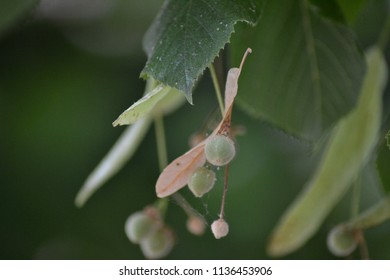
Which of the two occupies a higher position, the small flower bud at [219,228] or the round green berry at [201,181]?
the round green berry at [201,181]

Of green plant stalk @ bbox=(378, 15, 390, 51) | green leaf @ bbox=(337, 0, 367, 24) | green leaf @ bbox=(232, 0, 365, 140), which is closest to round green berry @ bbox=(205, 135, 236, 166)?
green leaf @ bbox=(232, 0, 365, 140)

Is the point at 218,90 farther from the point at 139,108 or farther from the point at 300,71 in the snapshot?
the point at 300,71

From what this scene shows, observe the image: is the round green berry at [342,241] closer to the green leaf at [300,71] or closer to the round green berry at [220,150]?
the green leaf at [300,71]

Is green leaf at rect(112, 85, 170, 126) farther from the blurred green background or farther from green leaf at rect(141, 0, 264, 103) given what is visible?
the blurred green background

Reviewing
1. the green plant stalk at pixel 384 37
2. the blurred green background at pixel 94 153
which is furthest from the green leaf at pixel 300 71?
the blurred green background at pixel 94 153

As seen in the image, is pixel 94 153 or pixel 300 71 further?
pixel 94 153

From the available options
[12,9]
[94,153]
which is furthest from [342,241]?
[94,153]
